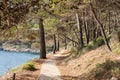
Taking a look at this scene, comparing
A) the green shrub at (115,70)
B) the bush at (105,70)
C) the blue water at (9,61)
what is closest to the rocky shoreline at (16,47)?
the blue water at (9,61)

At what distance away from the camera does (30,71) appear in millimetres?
21766

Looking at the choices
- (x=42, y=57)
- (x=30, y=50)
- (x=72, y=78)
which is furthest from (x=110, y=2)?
(x=30, y=50)

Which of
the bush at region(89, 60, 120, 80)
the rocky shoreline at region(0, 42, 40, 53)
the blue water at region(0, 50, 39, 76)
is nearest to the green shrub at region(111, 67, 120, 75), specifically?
the bush at region(89, 60, 120, 80)

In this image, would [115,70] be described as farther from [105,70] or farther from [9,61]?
[9,61]

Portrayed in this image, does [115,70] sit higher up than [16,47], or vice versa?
[115,70]

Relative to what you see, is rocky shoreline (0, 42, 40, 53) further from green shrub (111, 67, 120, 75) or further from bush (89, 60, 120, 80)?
green shrub (111, 67, 120, 75)

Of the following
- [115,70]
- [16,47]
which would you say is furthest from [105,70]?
[16,47]

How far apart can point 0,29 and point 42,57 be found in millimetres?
21418

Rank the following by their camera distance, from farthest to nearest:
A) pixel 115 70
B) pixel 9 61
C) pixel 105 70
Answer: pixel 9 61, pixel 105 70, pixel 115 70

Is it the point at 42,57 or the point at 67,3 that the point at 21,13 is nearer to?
the point at 67,3

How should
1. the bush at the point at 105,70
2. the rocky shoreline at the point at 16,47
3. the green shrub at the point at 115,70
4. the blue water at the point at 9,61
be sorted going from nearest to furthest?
the green shrub at the point at 115,70
the bush at the point at 105,70
the blue water at the point at 9,61
the rocky shoreline at the point at 16,47

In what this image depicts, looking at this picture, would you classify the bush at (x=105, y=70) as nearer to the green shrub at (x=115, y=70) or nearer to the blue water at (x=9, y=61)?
the green shrub at (x=115, y=70)

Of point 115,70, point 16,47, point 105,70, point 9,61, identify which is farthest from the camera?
point 16,47

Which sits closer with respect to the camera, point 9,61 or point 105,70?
point 105,70
